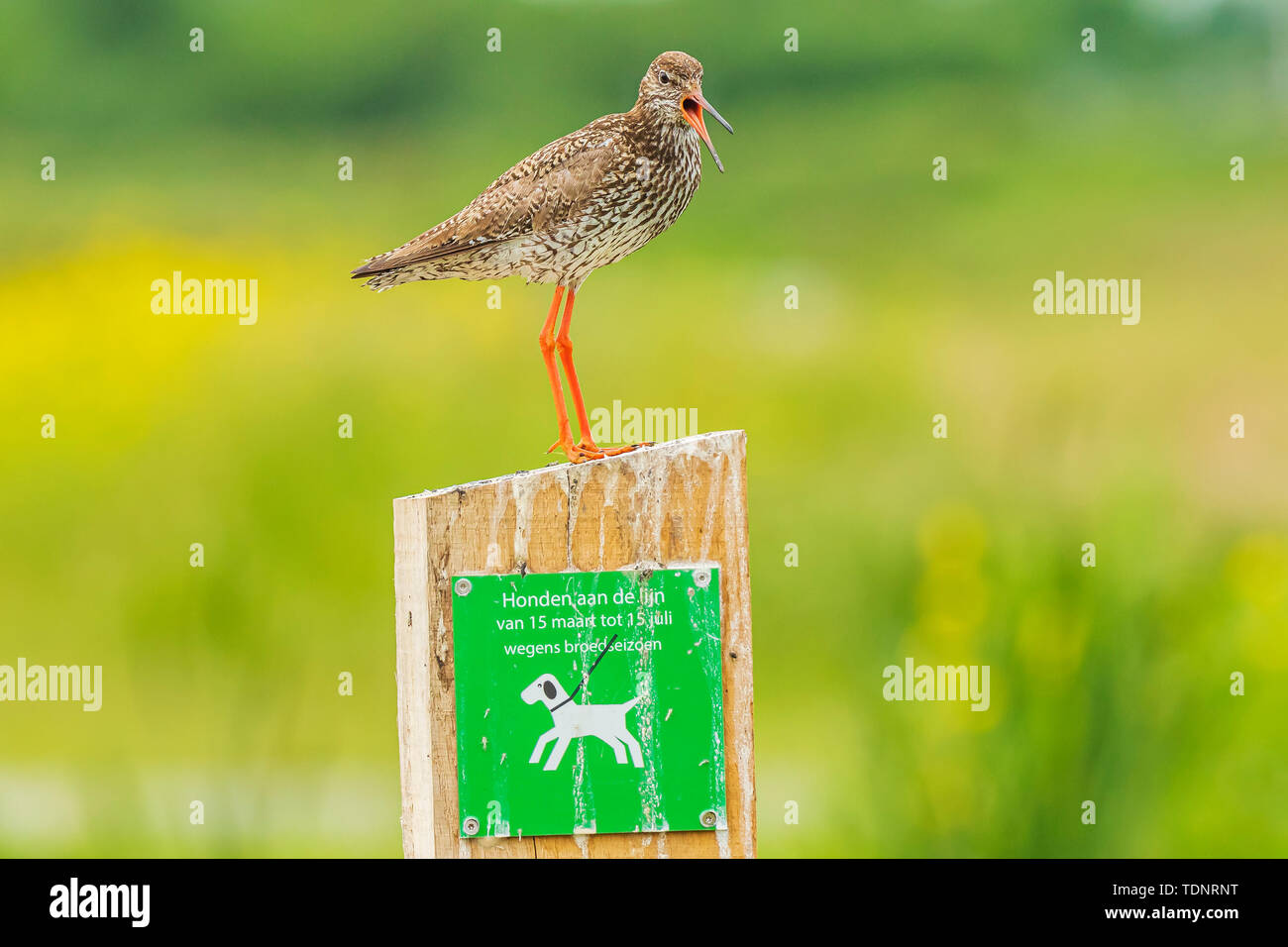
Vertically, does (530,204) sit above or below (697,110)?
below

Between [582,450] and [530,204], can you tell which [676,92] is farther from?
[582,450]

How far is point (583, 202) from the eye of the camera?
441cm

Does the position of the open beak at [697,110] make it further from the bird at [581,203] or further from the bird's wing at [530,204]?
the bird's wing at [530,204]

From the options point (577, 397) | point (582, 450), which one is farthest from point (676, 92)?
point (582, 450)

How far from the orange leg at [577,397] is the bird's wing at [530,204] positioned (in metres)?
0.31

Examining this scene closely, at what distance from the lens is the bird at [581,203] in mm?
4426

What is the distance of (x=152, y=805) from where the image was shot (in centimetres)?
708

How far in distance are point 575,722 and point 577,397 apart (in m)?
1.28

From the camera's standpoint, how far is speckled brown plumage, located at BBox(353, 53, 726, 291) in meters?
4.43

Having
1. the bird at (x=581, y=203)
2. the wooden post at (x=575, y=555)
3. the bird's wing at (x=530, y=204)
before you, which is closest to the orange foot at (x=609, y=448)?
the wooden post at (x=575, y=555)

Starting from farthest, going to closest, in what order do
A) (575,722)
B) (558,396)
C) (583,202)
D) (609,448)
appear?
1. (583,202)
2. (558,396)
3. (609,448)
4. (575,722)

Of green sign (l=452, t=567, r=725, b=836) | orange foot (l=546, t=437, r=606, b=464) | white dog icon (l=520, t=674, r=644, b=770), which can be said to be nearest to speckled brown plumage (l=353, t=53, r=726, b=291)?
orange foot (l=546, t=437, r=606, b=464)

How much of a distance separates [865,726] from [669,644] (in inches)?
131

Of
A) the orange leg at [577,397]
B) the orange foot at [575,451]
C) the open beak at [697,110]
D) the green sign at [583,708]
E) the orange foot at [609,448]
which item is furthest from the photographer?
the open beak at [697,110]
